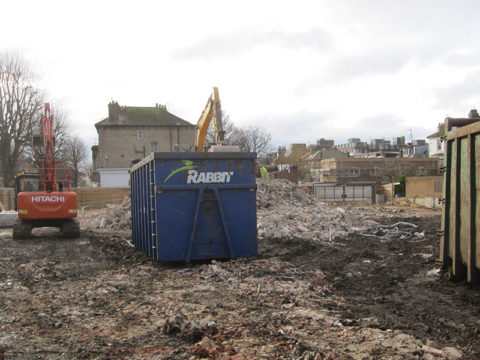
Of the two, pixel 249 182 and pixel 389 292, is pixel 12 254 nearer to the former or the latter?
pixel 249 182

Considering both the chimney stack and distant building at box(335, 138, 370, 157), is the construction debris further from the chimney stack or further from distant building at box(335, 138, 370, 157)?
distant building at box(335, 138, 370, 157)

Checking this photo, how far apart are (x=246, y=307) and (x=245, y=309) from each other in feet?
0.34

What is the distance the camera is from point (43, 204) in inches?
632

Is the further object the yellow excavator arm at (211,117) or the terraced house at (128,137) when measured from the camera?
the terraced house at (128,137)

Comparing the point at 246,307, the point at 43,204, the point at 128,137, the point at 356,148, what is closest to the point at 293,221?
the point at 43,204

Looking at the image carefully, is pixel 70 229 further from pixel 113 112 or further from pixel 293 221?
pixel 113 112

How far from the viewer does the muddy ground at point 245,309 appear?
439cm

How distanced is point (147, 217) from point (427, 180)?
3044 centimetres

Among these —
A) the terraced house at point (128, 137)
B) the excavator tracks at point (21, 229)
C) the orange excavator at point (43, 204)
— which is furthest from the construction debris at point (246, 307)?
the terraced house at point (128, 137)

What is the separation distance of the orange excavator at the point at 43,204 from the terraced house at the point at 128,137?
38.4 meters

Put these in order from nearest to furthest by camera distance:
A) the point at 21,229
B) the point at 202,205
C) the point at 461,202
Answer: the point at 461,202, the point at 202,205, the point at 21,229

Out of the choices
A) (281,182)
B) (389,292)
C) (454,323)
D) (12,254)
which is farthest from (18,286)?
(281,182)

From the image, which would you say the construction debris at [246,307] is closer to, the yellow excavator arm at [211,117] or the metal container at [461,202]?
the metal container at [461,202]

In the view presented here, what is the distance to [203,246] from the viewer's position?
910 centimetres
